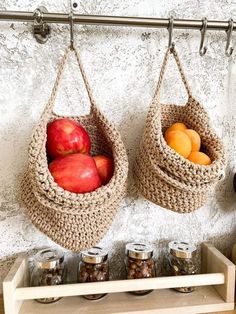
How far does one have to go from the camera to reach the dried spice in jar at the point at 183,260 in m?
0.58

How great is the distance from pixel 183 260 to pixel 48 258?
227 mm

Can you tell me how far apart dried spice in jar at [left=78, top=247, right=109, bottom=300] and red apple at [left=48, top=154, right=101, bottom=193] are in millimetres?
158

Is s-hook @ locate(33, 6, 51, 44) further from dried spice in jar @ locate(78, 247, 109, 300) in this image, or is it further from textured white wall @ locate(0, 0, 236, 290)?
dried spice in jar @ locate(78, 247, 109, 300)

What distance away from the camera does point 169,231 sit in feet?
2.10

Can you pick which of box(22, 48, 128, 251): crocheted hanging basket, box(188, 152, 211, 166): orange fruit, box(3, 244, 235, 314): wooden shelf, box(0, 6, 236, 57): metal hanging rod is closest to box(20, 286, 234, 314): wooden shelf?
box(3, 244, 235, 314): wooden shelf

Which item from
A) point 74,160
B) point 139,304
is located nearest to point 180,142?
point 74,160

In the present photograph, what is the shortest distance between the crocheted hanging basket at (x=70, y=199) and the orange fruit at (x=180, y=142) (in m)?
0.07

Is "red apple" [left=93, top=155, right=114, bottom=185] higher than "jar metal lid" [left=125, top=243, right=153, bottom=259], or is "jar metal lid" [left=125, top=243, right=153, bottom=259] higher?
"red apple" [left=93, top=155, right=114, bottom=185]

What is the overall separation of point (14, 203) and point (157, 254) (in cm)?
28

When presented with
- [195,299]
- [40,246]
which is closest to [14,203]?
[40,246]

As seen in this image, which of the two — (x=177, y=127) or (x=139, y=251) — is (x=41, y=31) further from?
(x=139, y=251)

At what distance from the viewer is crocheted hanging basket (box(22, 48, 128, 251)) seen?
0.42 metres

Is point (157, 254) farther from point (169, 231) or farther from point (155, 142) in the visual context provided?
point (155, 142)

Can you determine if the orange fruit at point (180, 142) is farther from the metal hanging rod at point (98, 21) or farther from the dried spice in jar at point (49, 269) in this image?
the dried spice in jar at point (49, 269)
